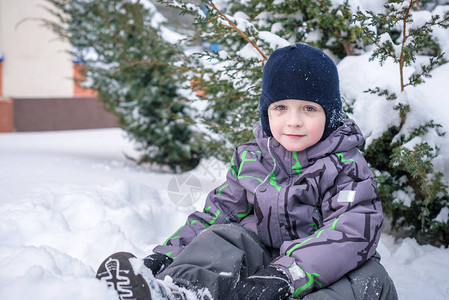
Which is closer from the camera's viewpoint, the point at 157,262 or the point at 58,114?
the point at 157,262

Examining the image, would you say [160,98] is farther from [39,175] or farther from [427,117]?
[427,117]

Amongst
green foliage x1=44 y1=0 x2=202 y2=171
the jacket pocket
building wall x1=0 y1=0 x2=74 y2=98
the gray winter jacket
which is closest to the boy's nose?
the gray winter jacket

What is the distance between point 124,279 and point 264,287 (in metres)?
0.43

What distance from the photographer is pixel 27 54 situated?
10812 millimetres

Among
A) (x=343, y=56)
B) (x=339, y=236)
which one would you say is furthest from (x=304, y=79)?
(x=343, y=56)

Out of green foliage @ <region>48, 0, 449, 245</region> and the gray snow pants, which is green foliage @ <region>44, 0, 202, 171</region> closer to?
green foliage @ <region>48, 0, 449, 245</region>

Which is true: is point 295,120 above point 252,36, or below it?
below

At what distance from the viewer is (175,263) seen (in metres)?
1.51

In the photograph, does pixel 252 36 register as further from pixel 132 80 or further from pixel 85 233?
pixel 132 80

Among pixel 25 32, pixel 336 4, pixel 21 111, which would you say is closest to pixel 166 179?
pixel 336 4

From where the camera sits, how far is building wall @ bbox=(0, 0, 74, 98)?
1048cm

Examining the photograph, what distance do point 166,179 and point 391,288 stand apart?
300cm

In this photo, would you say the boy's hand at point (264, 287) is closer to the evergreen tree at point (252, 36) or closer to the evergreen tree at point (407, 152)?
the evergreen tree at point (407, 152)

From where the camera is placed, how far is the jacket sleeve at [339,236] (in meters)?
1.45
